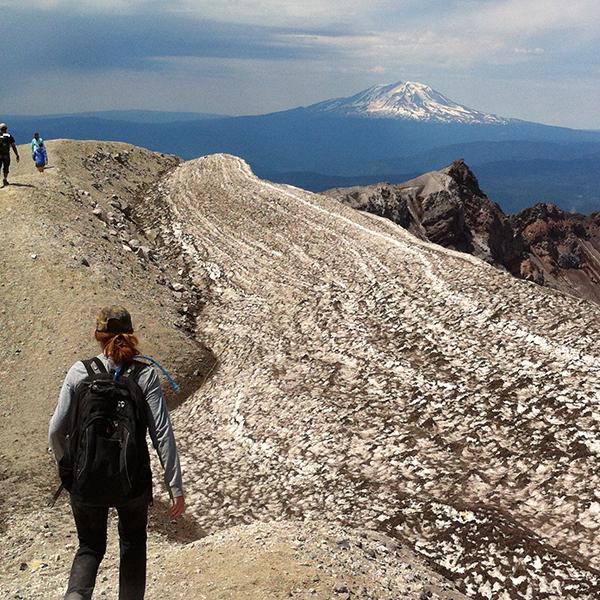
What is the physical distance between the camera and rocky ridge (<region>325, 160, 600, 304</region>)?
88875 millimetres

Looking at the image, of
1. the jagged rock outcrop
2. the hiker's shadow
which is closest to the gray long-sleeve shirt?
the hiker's shadow

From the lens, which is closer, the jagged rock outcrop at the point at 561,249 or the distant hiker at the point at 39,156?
the distant hiker at the point at 39,156

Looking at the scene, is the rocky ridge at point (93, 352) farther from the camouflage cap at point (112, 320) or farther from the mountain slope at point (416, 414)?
the camouflage cap at point (112, 320)

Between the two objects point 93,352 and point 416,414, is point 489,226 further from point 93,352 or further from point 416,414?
point 93,352

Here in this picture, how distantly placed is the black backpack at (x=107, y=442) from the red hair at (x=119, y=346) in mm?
259

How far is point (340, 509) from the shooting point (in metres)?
17.1

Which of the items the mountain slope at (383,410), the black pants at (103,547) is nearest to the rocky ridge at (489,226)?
the mountain slope at (383,410)

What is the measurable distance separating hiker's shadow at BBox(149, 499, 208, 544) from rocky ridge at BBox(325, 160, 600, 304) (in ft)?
209

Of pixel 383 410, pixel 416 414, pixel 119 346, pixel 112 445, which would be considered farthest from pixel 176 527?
pixel 119 346

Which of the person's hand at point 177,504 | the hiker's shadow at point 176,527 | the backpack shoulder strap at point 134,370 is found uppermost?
the backpack shoulder strap at point 134,370

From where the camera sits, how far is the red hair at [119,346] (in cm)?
895

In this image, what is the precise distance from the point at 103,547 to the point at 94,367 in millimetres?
3076

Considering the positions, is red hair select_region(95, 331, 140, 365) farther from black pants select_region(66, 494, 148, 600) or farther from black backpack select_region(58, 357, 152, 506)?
black pants select_region(66, 494, 148, 600)

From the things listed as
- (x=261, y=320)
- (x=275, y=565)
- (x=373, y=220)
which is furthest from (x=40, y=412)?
(x=373, y=220)
